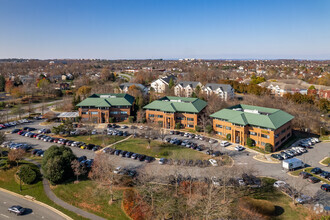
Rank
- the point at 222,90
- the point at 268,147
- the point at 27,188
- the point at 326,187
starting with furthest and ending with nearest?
the point at 222,90
the point at 268,147
the point at 27,188
the point at 326,187

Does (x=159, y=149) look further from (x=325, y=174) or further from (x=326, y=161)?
(x=326, y=161)

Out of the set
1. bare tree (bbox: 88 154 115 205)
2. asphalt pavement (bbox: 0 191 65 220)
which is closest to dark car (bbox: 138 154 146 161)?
bare tree (bbox: 88 154 115 205)

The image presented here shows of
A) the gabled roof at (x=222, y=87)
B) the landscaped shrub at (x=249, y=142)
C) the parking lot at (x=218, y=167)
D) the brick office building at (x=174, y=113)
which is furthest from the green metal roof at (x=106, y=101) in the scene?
the gabled roof at (x=222, y=87)

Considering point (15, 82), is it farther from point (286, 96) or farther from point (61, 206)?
point (286, 96)

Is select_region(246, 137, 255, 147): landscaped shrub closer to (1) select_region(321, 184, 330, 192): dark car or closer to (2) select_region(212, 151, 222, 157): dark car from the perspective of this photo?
(2) select_region(212, 151, 222, 157): dark car

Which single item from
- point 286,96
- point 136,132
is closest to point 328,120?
point 286,96

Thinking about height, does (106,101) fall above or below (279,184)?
above

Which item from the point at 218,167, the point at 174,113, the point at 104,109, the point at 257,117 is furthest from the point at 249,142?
the point at 104,109
